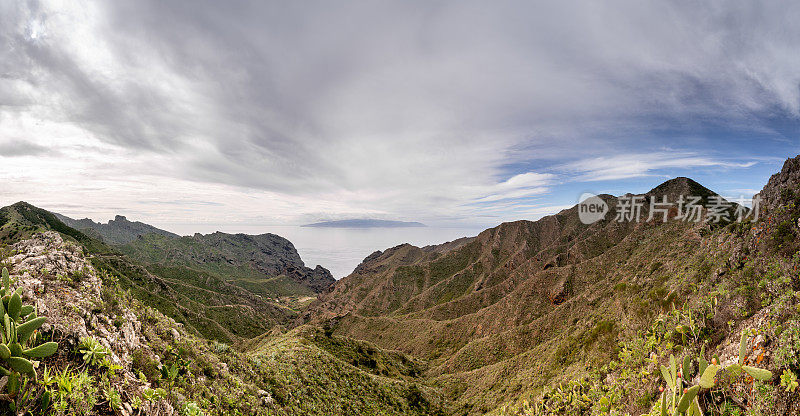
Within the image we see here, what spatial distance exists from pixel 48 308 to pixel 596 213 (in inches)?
6094

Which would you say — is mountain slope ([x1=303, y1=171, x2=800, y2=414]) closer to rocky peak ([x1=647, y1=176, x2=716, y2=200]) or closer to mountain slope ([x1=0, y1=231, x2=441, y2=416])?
rocky peak ([x1=647, y1=176, x2=716, y2=200])

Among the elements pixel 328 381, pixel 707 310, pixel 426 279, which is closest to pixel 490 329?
pixel 328 381

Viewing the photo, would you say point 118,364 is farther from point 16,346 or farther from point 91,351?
point 16,346

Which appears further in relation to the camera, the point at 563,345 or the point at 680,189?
the point at 680,189

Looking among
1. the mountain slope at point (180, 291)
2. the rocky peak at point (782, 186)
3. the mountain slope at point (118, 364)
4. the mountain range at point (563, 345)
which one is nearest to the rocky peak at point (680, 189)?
the mountain range at point (563, 345)

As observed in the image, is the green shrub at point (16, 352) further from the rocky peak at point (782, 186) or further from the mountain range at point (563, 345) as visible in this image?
the rocky peak at point (782, 186)

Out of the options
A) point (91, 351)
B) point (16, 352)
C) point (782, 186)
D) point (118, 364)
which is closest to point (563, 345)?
point (782, 186)

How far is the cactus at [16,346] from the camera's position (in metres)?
5.14

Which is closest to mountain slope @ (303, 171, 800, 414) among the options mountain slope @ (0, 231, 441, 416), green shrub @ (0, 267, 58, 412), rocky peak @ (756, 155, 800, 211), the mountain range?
the mountain range

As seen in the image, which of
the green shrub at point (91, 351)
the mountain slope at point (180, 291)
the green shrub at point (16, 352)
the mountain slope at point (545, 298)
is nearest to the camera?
the green shrub at point (16, 352)

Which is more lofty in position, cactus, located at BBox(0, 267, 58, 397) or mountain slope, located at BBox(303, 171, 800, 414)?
cactus, located at BBox(0, 267, 58, 397)

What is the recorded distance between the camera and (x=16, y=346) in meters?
5.37

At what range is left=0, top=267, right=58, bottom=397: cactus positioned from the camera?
16.9 feet

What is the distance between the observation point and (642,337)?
1725 centimetres
